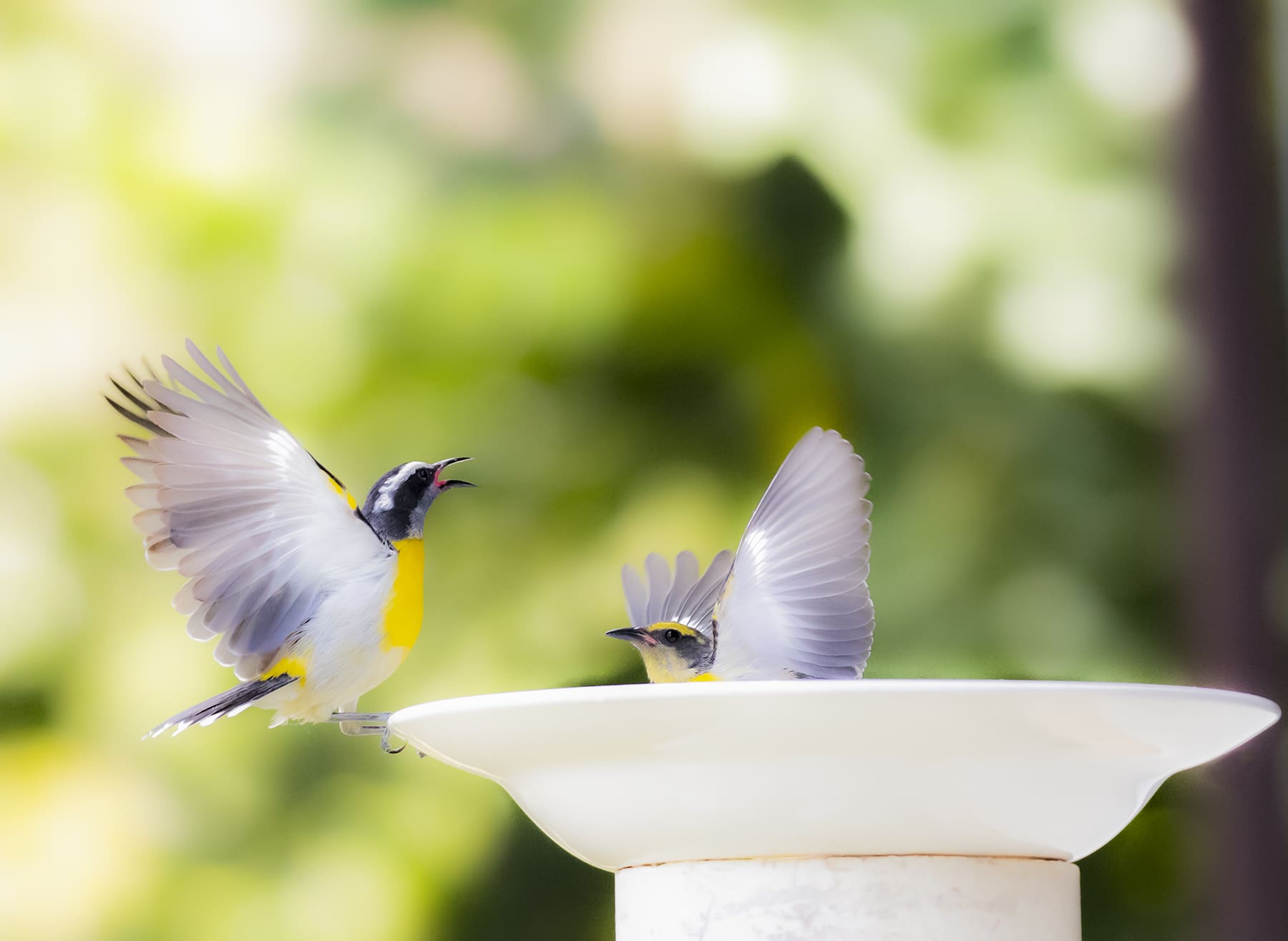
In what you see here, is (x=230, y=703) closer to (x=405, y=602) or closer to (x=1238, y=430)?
(x=405, y=602)

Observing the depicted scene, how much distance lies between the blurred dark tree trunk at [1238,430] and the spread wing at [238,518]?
1.85 metres

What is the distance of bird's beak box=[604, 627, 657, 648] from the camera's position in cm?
117

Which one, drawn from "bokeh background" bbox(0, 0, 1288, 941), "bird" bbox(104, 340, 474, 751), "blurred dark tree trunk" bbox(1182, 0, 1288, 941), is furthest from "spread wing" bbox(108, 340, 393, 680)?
"blurred dark tree trunk" bbox(1182, 0, 1288, 941)

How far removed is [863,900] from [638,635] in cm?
56

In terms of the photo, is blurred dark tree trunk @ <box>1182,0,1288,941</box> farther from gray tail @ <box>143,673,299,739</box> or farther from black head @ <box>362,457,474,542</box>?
gray tail @ <box>143,673,299,739</box>

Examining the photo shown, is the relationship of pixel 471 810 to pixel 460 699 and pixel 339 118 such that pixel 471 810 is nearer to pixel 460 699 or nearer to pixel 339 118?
pixel 339 118

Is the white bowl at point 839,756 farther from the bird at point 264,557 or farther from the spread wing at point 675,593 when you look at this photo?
the spread wing at point 675,593

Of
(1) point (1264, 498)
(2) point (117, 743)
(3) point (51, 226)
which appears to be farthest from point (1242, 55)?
(2) point (117, 743)

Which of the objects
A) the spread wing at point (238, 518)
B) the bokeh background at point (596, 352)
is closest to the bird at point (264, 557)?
the spread wing at point (238, 518)

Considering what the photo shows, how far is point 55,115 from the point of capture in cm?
239

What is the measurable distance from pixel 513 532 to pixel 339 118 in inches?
35.8

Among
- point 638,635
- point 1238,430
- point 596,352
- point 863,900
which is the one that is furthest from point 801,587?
point 1238,430

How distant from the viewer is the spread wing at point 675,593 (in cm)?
133

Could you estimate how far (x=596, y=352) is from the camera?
242 centimetres
